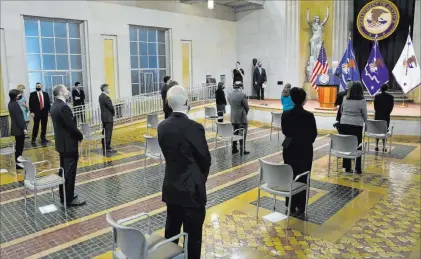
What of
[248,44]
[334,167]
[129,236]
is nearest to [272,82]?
[248,44]

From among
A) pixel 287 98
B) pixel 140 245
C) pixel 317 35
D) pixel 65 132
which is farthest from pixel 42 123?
pixel 317 35

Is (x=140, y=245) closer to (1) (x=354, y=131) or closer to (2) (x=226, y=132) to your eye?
(1) (x=354, y=131)

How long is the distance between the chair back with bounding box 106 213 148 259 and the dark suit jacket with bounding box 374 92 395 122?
690 centimetres

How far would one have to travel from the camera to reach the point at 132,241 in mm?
2607

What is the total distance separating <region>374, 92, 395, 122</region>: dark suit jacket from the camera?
797 cm

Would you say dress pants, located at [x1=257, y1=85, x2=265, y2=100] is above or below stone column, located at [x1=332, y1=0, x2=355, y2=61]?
below

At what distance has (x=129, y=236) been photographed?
2598mm

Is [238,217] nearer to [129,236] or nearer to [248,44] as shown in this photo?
[129,236]

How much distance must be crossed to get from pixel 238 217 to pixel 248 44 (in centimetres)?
1500

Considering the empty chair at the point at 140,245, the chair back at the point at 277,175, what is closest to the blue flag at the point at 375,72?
the chair back at the point at 277,175

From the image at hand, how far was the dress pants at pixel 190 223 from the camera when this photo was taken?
2873 mm

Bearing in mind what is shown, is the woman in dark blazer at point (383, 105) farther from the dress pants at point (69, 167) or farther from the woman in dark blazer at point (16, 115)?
the woman in dark blazer at point (16, 115)

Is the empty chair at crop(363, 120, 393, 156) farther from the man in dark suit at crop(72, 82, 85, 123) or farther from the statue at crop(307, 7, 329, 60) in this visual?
the statue at crop(307, 7, 329, 60)

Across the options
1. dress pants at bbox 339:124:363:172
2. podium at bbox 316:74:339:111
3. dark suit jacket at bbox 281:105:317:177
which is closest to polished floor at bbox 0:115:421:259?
dress pants at bbox 339:124:363:172
